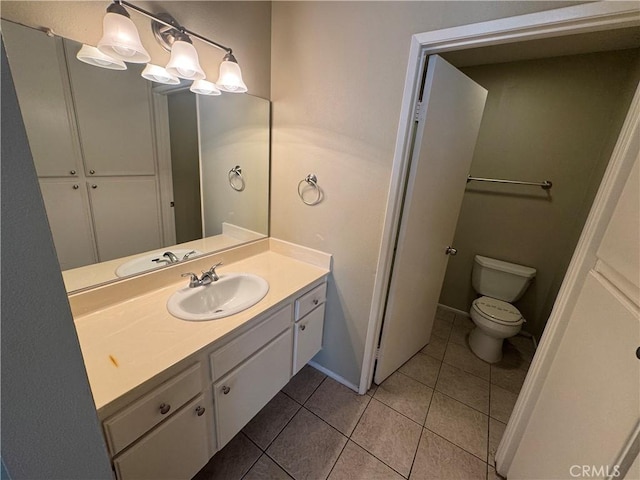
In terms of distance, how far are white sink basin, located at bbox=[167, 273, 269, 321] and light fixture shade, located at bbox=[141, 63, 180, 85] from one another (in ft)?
3.08

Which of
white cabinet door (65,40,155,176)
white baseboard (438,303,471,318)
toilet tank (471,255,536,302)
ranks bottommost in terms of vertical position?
white baseboard (438,303,471,318)

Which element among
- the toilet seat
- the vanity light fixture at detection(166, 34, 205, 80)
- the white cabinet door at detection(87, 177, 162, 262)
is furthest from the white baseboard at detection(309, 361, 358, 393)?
the vanity light fixture at detection(166, 34, 205, 80)

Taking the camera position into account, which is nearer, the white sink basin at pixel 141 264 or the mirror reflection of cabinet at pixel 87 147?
the mirror reflection of cabinet at pixel 87 147

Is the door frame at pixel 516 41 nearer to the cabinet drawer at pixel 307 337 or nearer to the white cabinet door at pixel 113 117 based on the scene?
the cabinet drawer at pixel 307 337

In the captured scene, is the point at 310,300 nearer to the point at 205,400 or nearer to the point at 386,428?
the point at 205,400

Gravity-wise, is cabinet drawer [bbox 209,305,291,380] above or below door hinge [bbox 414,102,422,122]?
below

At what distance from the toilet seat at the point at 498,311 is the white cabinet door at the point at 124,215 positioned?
222 centimetres

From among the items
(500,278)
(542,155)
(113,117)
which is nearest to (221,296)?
(113,117)

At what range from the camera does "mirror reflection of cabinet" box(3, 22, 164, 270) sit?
0.87 metres

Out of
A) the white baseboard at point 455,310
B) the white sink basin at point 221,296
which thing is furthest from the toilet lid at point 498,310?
the white sink basin at point 221,296

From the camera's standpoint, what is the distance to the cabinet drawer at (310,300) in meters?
1.44

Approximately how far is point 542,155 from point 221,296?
2.51 m

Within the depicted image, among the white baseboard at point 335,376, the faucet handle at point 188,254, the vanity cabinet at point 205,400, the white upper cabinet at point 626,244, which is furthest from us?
the white baseboard at point 335,376

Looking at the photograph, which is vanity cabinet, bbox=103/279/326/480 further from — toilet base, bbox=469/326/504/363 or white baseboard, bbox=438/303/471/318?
white baseboard, bbox=438/303/471/318
